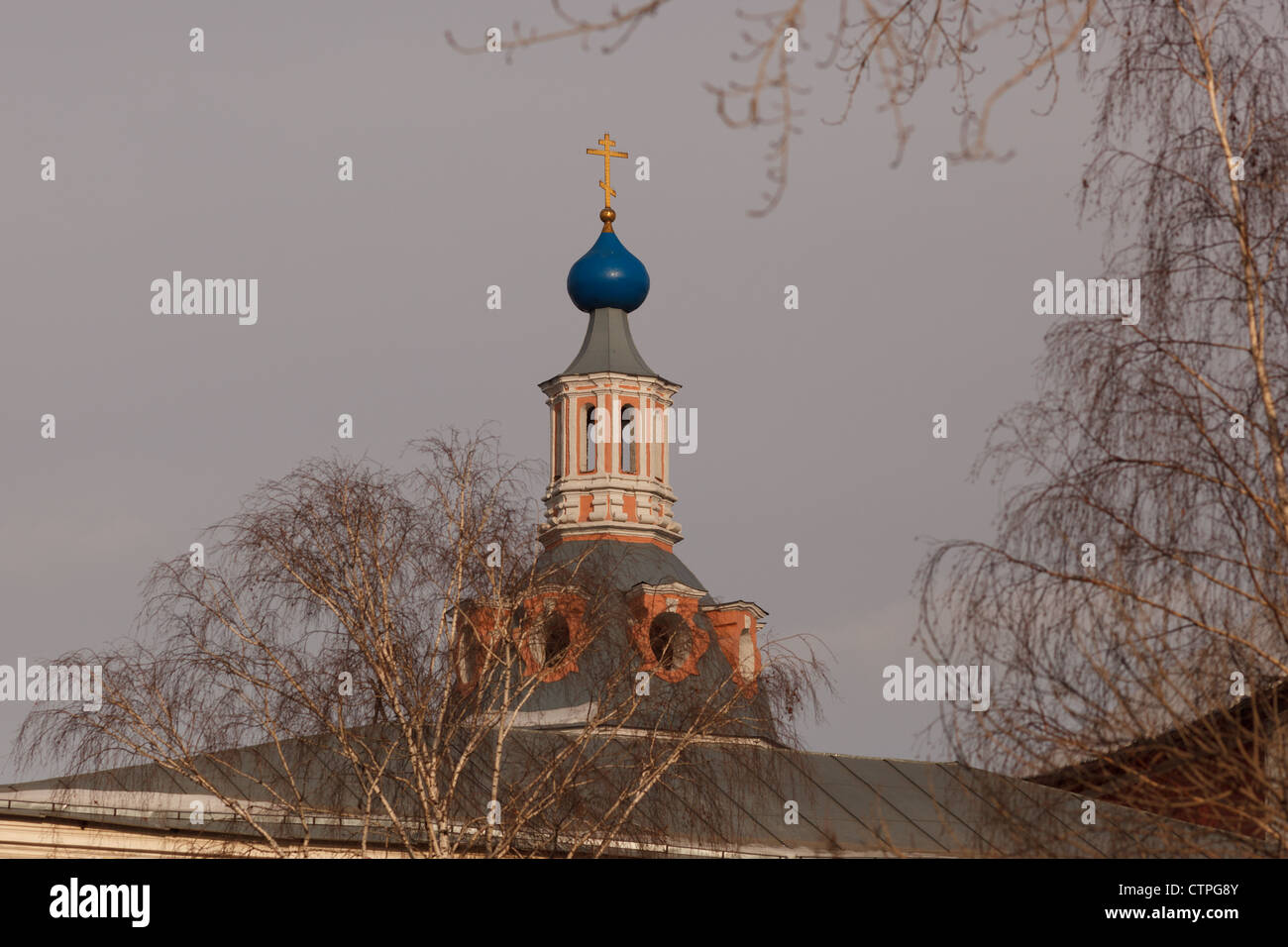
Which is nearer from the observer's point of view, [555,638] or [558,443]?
[555,638]

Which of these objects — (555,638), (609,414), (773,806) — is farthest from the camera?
(609,414)

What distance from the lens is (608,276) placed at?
44.3 m

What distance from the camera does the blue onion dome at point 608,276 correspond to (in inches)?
1746

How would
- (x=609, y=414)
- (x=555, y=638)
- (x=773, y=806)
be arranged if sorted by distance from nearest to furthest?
(x=555, y=638)
(x=773, y=806)
(x=609, y=414)

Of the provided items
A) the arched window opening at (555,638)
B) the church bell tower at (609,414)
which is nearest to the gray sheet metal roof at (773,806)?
the arched window opening at (555,638)

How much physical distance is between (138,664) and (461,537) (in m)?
3.72

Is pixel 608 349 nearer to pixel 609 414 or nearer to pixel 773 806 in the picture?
pixel 609 414

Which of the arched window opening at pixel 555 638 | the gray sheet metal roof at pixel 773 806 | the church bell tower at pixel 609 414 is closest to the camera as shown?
the gray sheet metal roof at pixel 773 806

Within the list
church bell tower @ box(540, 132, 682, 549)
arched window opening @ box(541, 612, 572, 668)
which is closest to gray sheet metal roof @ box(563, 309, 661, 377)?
church bell tower @ box(540, 132, 682, 549)

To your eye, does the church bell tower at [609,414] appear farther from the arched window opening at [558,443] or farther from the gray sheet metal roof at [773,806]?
the gray sheet metal roof at [773,806]

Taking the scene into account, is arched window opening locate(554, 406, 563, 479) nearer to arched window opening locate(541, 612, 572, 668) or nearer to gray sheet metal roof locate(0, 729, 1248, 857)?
gray sheet metal roof locate(0, 729, 1248, 857)

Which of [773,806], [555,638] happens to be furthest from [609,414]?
[555,638]

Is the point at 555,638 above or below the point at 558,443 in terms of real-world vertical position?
below
